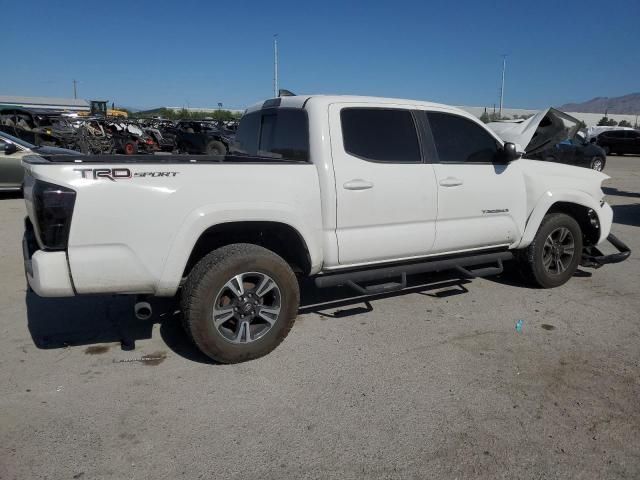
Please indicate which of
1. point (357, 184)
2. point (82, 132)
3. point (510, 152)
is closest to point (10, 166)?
point (82, 132)

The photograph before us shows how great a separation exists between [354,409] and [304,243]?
128cm

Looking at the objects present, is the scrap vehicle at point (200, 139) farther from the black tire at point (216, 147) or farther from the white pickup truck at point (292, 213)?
the white pickup truck at point (292, 213)

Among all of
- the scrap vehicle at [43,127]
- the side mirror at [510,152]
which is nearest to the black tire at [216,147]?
the scrap vehicle at [43,127]

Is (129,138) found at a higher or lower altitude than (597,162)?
higher

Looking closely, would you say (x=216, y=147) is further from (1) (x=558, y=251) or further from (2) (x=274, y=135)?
(1) (x=558, y=251)

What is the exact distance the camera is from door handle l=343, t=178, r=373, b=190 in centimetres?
→ 386

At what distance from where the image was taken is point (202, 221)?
11.0 feet

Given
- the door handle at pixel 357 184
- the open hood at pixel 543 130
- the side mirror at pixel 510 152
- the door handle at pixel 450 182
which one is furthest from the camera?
the open hood at pixel 543 130

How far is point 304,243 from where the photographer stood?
12.4 feet

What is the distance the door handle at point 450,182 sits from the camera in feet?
14.4

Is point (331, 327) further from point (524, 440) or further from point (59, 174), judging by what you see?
point (59, 174)

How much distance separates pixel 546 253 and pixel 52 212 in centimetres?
470

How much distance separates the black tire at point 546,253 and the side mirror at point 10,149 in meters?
10.3

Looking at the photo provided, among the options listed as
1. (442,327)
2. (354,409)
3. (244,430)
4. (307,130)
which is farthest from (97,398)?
(442,327)
